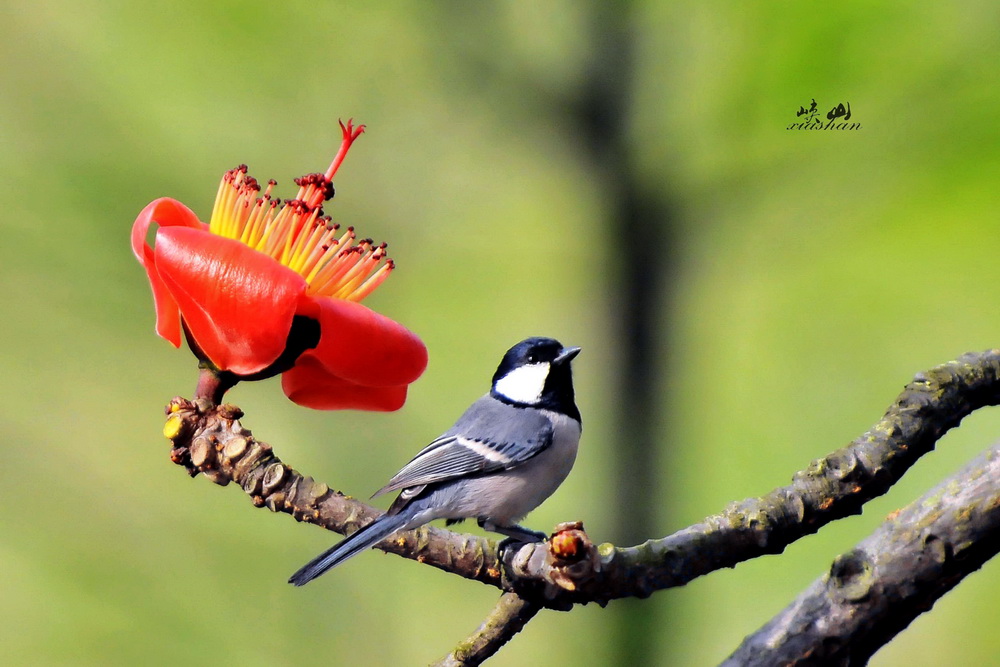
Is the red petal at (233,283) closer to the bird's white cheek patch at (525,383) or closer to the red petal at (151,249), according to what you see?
the red petal at (151,249)

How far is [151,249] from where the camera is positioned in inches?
17.9

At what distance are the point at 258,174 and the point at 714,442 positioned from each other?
28.5 inches

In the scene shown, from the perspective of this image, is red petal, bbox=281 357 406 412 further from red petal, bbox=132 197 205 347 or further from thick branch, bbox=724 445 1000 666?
thick branch, bbox=724 445 1000 666

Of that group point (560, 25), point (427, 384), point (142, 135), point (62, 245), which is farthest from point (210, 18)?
point (427, 384)

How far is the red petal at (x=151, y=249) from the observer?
1.41 ft

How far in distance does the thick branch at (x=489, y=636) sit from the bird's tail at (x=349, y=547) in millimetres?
74

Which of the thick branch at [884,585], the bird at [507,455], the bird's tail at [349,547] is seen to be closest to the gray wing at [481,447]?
the bird at [507,455]

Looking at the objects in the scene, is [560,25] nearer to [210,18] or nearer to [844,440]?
[210,18]

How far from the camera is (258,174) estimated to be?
1176 millimetres

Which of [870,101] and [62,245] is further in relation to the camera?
[62,245]

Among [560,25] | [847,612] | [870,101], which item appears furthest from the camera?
[560,25]

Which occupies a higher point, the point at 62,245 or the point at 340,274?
the point at 62,245

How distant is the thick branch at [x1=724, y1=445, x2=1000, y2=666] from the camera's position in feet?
1.31

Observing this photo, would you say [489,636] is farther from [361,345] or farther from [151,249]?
[151,249]
